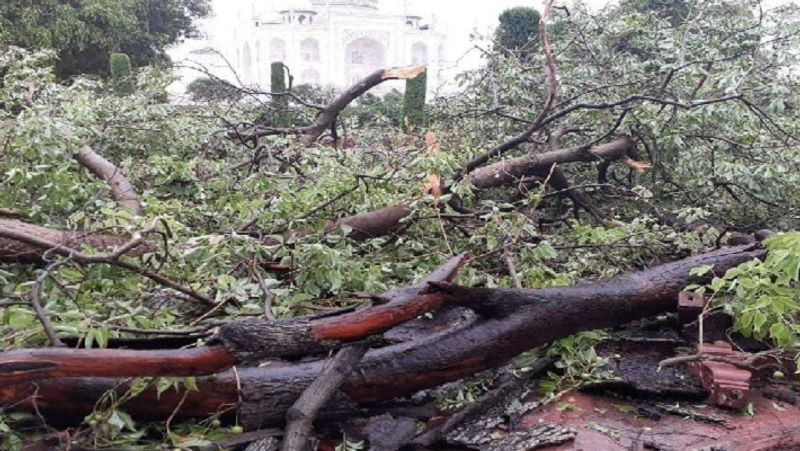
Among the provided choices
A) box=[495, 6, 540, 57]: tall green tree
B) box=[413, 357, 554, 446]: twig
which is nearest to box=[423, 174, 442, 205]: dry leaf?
box=[413, 357, 554, 446]: twig

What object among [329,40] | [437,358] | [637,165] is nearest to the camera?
[437,358]

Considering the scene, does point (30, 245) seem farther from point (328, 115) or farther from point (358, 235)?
point (328, 115)

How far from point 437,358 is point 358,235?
3.74ft

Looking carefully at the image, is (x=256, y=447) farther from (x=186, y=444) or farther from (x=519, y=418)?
(x=519, y=418)

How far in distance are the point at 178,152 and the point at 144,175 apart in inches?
29.5

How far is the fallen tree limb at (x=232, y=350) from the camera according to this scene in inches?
52.1

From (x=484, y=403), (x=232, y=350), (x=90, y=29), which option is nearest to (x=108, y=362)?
(x=232, y=350)

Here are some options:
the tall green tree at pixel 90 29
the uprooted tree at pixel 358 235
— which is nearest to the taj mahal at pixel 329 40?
the tall green tree at pixel 90 29

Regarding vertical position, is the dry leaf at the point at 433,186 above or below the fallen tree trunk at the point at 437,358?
above

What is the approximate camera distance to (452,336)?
192cm

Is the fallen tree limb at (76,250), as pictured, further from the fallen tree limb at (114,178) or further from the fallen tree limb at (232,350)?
the fallen tree limb at (114,178)

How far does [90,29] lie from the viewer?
15.3 meters

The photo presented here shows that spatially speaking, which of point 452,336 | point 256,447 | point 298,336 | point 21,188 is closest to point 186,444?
point 256,447

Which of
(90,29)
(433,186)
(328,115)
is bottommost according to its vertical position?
(433,186)
